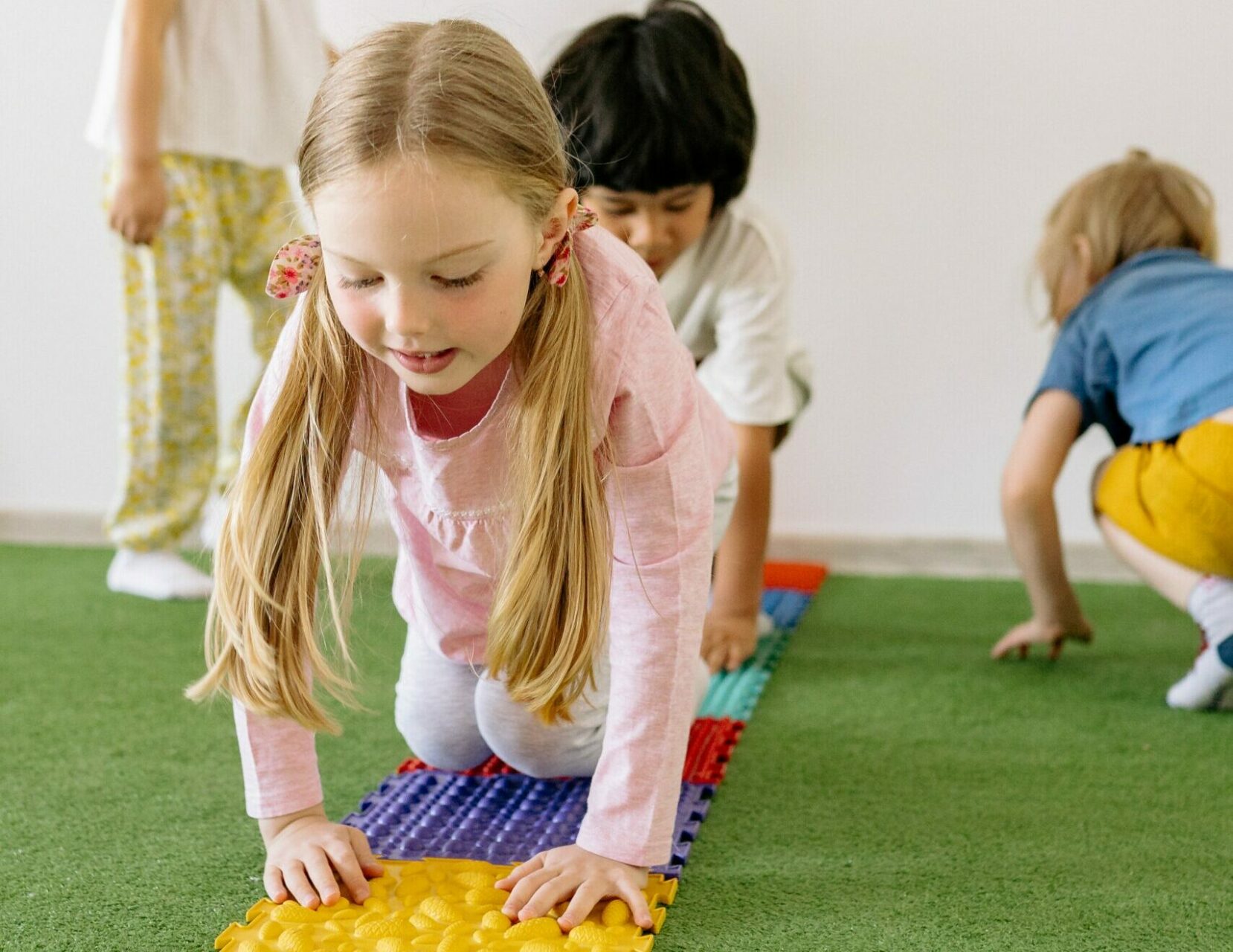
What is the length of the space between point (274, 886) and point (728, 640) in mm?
788

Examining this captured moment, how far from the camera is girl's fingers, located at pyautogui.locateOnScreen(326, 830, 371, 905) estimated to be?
3.19 ft

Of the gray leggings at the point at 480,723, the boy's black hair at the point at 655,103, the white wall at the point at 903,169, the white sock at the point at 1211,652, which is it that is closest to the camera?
the gray leggings at the point at 480,723

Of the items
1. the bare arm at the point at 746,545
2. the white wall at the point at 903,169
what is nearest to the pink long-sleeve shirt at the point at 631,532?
the bare arm at the point at 746,545

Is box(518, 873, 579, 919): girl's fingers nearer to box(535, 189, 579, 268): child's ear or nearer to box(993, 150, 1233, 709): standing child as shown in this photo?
box(535, 189, 579, 268): child's ear

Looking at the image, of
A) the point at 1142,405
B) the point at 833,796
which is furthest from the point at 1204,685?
Answer: the point at 833,796

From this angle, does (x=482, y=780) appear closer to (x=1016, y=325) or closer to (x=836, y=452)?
(x=836, y=452)

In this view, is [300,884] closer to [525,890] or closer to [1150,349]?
[525,890]

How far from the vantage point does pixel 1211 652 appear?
1438 mm

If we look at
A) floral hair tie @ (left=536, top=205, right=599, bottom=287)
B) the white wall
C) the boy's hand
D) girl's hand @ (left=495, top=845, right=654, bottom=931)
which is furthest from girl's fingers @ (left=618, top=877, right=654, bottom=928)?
the white wall

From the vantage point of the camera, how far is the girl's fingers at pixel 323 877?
37.7 inches

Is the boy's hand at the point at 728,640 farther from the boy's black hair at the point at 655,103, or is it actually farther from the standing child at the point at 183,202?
the standing child at the point at 183,202

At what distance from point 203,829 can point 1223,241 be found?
1.72 metres

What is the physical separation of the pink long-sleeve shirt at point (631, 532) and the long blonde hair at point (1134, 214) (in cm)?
94

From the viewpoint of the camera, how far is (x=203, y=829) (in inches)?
43.9
